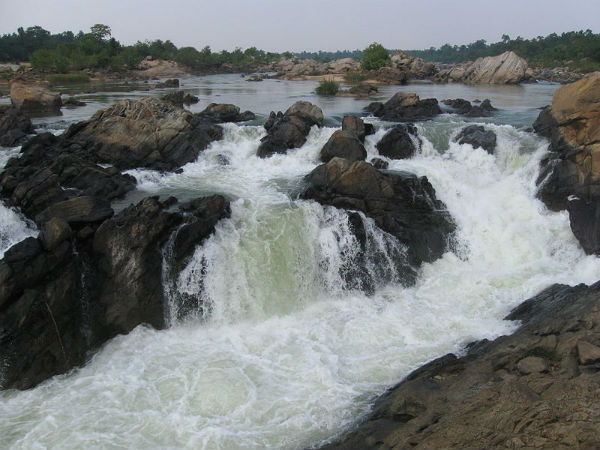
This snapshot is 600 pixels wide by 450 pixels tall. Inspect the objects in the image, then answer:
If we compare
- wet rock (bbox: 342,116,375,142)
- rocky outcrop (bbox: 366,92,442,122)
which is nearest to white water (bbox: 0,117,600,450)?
wet rock (bbox: 342,116,375,142)

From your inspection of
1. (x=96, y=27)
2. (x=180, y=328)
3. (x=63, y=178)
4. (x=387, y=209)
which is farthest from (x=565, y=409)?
(x=96, y=27)

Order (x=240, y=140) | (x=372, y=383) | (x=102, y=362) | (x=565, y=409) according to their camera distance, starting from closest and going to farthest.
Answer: (x=565, y=409) < (x=372, y=383) < (x=102, y=362) < (x=240, y=140)

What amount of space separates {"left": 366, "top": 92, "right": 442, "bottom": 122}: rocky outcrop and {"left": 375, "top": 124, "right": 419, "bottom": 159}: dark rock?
560 cm

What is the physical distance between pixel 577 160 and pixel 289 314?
10494 millimetres

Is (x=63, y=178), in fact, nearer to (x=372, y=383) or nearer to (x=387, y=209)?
(x=387, y=209)

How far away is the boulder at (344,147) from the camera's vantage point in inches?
703

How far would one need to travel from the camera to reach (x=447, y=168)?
57.8 ft

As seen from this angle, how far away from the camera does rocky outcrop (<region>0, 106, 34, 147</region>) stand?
1973 centimetres

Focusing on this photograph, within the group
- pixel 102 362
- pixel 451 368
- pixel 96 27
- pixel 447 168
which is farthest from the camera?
pixel 96 27

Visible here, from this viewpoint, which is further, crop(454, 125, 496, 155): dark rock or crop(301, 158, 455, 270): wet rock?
crop(454, 125, 496, 155): dark rock

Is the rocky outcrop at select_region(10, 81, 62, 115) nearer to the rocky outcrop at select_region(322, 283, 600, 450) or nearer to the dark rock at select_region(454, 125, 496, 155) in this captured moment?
the dark rock at select_region(454, 125, 496, 155)

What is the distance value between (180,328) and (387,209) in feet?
23.2

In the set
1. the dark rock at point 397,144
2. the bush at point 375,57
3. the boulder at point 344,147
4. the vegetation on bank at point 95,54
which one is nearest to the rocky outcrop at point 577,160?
the dark rock at point 397,144

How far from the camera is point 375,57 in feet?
217
